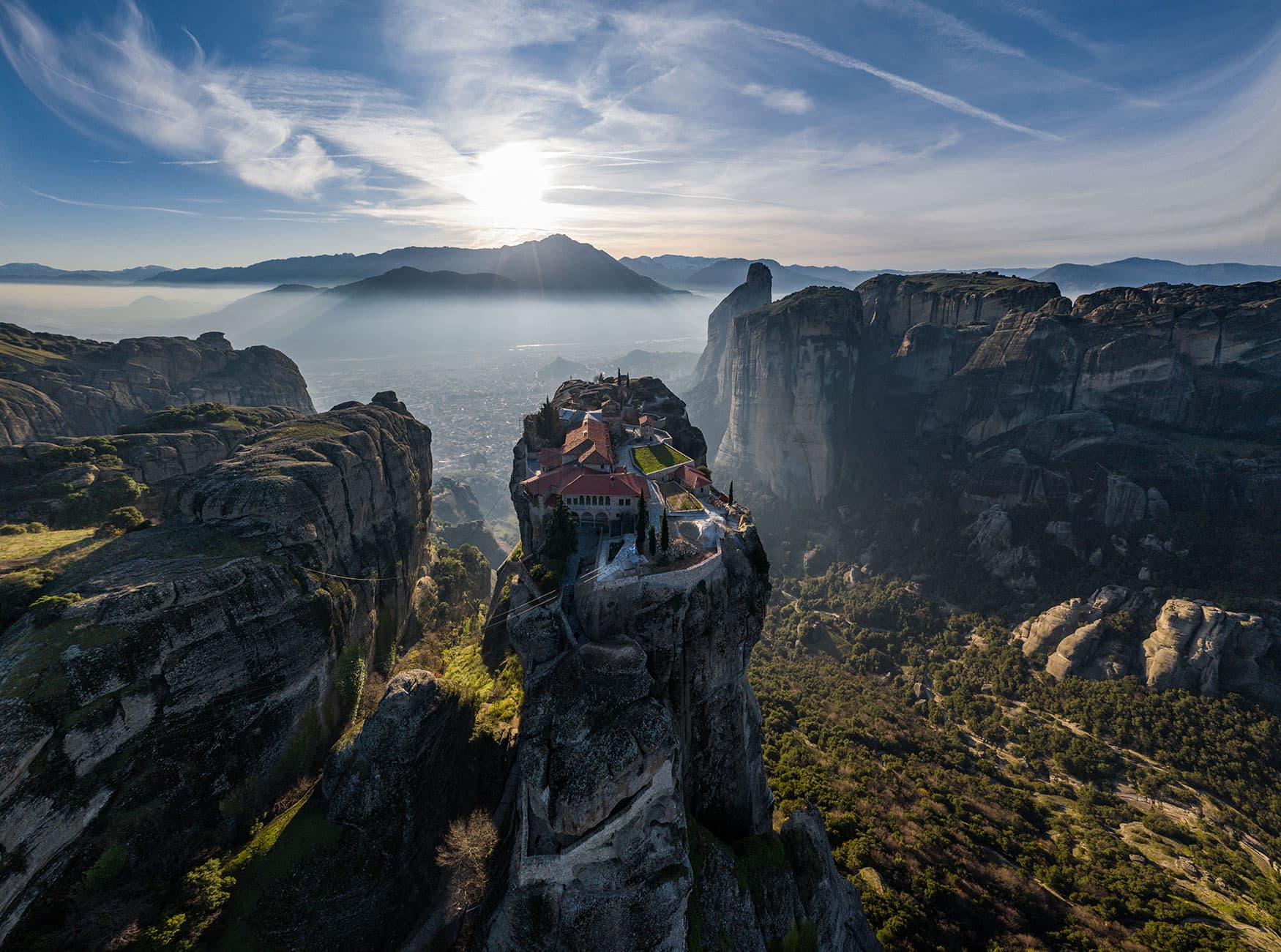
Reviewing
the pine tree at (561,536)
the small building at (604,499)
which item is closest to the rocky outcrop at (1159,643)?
the small building at (604,499)

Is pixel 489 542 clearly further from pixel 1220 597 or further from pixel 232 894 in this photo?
pixel 1220 597

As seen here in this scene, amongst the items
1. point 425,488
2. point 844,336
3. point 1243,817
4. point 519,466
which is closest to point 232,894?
point 519,466

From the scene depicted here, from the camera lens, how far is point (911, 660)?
65062 mm

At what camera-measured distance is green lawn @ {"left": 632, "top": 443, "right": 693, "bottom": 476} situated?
41.6 m

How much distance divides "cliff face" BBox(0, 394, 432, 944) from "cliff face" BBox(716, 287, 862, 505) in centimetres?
9731

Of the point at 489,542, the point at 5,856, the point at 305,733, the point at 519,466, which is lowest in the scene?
the point at 489,542

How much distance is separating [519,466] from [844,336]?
89571 mm

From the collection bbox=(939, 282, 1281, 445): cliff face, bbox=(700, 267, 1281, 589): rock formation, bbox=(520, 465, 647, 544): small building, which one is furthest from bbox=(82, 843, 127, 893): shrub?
bbox=(939, 282, 1281, 445): cliff face

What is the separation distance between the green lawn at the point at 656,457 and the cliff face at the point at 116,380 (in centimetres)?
6445

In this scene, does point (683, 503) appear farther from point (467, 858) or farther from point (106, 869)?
point (106, 869)

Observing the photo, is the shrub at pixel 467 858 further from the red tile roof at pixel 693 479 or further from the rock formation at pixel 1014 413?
the rock formation at pixel 1014 413

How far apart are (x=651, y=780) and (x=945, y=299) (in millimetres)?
119006

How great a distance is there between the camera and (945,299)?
10462 cm

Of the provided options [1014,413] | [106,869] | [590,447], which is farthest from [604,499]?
[1014,413]
